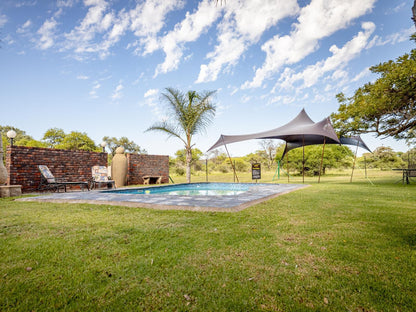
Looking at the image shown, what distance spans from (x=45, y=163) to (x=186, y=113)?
6.22m

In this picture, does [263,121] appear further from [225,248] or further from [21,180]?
[225,248]

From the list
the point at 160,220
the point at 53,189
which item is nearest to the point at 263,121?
the point at 53,189

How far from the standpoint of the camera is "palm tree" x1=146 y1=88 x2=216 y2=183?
10.4 metres

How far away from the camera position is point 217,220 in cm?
308

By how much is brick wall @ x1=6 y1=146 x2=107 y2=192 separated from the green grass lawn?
5.30 metres

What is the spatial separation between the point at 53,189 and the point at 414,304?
31.3 ft

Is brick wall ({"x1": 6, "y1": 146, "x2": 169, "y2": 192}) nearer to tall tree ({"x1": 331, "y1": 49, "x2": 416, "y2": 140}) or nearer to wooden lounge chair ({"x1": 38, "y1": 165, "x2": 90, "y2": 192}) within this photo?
wooden lounge chair ({"x1": 38, "y1": 165, "x2": 90, "y2": 192})

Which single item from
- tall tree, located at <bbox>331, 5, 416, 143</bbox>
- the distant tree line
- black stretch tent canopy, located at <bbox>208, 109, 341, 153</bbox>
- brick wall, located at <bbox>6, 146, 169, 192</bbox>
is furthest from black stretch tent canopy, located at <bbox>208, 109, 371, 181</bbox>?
brick wall, located at <bbox>6, 146, 169, 192</bbox>

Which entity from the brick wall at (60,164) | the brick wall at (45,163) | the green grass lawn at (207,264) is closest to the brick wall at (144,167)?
the brick wall at (60,164)

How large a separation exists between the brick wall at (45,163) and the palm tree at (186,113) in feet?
10.5

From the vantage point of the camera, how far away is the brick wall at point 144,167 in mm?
10889

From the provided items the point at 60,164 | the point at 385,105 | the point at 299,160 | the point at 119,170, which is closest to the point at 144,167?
the point at 119,170

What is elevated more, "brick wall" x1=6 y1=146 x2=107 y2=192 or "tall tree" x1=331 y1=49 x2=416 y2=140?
"tall tree" x1=331 y1=49 x2=416 y2=140

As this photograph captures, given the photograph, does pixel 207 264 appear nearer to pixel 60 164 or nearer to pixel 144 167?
pixel 60 164
